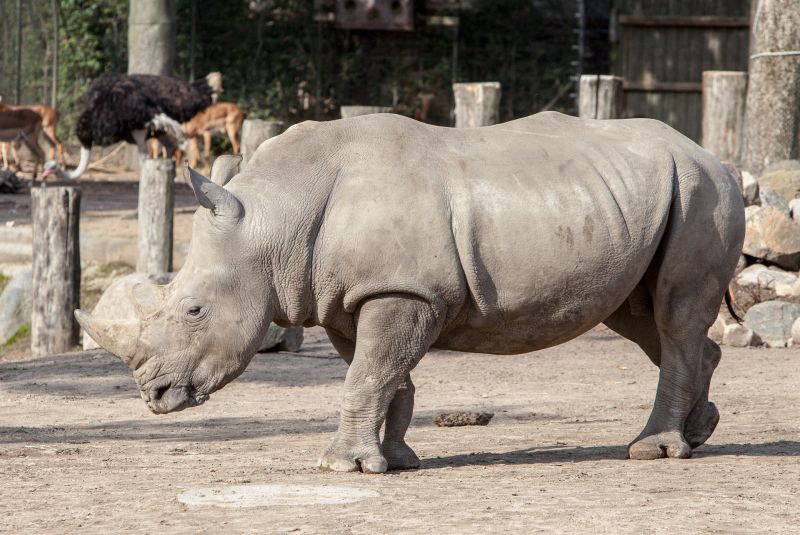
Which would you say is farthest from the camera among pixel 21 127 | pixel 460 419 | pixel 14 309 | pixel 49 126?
pixel 49 126

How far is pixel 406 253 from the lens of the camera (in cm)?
577

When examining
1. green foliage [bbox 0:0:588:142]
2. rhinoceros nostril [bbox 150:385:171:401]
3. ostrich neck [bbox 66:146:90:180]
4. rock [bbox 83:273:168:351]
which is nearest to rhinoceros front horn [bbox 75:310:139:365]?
rhinoceros nostril [bbox 150:385:171:401]

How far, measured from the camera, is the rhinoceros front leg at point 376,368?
5.82 metres

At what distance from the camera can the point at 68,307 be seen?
11.7 meters

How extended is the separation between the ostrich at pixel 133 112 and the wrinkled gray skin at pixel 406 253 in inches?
431

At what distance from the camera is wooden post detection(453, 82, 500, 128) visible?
1403cm

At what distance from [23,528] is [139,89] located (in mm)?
12543

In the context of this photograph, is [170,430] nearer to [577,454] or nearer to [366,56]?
[577,454]

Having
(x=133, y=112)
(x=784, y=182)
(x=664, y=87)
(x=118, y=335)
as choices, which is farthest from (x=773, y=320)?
(x=664, y=87)

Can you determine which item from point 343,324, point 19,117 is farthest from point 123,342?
point 19,117

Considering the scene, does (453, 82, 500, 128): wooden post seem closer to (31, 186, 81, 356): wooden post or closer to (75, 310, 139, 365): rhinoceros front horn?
(31, 186, 81, 356): wooden post

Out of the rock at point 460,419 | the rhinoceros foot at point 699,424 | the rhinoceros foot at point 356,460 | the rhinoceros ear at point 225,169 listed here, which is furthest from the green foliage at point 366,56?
the rhinoceros foot at point 356,460

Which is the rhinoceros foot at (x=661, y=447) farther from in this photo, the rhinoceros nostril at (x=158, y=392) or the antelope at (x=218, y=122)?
the antelope at (x=218, y=122)

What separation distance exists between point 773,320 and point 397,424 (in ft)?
18.6
